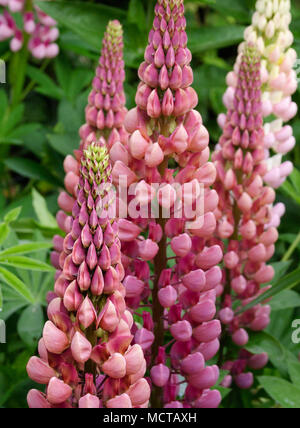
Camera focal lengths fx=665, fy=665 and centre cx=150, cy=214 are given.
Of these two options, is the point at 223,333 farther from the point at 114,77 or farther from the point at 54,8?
the point at 54,8

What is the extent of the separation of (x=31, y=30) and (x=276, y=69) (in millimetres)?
844

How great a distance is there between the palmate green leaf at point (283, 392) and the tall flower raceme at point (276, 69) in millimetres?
387

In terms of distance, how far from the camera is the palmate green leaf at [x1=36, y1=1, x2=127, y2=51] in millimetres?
1480

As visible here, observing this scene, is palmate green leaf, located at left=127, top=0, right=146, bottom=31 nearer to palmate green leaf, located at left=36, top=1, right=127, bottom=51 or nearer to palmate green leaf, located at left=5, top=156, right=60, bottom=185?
palmate green leaf, located at left=36, top=1, right=127, bottom=51

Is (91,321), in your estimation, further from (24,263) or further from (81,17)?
(81,17)

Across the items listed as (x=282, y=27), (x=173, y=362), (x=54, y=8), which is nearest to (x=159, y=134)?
(x=173, y=362)

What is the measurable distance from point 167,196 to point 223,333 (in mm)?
399

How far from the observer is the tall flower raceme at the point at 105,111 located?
1097mm

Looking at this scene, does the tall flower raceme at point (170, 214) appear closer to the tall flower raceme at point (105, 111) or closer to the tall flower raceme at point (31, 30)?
the tall flower raceme at point (105, 111)

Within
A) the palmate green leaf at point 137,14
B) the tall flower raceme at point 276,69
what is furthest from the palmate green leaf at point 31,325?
the palmate green leaf at point 137,14

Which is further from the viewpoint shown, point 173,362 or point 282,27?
point 282,27

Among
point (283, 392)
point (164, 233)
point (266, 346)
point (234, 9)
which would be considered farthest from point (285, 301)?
point (234, 9)

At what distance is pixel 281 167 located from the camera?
1.27m

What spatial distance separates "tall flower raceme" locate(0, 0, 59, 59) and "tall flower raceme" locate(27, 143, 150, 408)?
1.23 m
